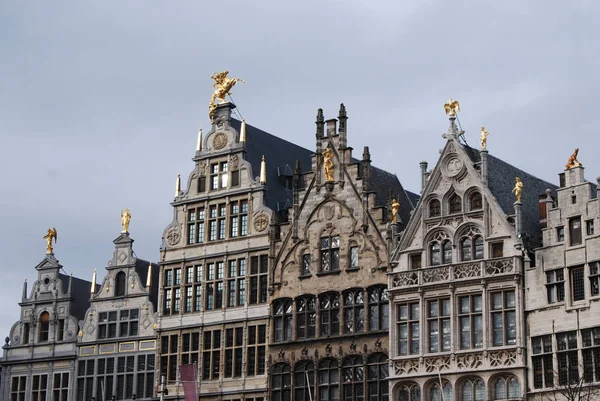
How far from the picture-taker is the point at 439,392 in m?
59.0

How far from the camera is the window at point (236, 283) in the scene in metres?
66.6

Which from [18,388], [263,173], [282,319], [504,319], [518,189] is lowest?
[18,388]

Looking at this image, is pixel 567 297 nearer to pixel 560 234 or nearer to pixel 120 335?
pixel 560 234

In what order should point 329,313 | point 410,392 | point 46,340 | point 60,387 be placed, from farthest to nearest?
1. point 46,340
2. point 60,387
3. point 329,313
4. point 410,392

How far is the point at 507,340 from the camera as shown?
188 ft

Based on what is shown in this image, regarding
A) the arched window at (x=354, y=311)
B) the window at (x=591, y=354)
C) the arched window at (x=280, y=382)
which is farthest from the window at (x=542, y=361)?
the arched window at (x=280, y=382)

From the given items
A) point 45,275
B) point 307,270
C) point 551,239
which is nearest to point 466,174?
point 551,239

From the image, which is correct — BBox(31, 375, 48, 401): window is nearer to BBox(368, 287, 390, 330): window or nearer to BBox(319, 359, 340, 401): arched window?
BBox(319, 359, 340, 401): arched window

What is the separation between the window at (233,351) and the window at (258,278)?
66.5 inches

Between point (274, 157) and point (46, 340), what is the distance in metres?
15.8

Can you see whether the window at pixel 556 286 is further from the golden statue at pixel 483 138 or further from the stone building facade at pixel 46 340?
the stone building facade at pixel 46 340

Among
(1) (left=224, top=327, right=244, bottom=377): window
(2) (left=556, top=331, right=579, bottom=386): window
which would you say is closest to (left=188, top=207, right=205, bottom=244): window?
(1) (left=224, top=327, right=244, bottom=377): window

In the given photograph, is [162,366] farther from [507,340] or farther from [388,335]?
[507,340]

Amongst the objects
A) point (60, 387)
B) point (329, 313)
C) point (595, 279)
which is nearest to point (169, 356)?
point (60, 387)
